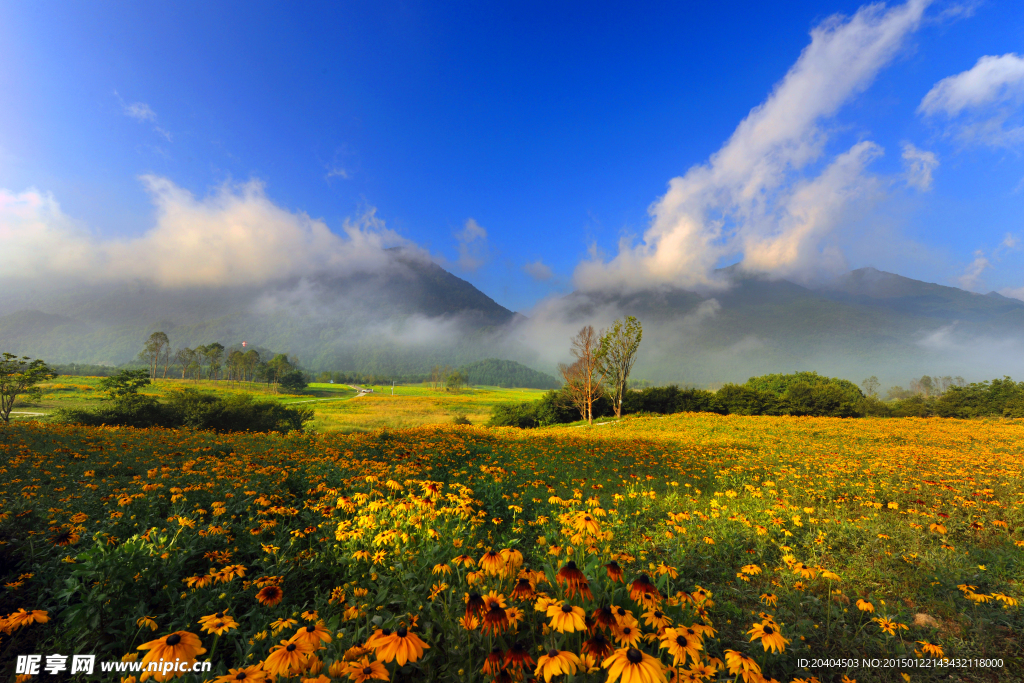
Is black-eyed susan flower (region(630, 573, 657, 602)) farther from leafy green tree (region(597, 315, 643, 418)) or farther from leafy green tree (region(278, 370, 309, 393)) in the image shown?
leafy green tree (region(278, 370, 309, 393))

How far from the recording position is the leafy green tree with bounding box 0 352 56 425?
16906 mm

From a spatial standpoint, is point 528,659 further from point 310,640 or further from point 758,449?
point 758,449

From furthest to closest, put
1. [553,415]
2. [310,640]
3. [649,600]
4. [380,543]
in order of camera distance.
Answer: [553,415]
[380,543]
[649,600]
[310,640]

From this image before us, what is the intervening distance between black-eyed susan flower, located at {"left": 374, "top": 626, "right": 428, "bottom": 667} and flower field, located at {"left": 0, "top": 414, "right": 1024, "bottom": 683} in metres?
0.02

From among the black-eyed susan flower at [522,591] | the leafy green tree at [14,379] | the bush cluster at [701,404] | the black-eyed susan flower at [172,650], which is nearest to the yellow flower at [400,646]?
the black-eyed susan flower at [522,591]

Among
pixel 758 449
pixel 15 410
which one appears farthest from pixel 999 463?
pixel 15 410

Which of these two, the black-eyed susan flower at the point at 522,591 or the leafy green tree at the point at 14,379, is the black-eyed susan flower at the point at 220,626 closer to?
the black-eyed susan flower at the point at 522,591

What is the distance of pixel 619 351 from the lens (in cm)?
3166

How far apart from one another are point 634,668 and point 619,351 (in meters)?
31.0

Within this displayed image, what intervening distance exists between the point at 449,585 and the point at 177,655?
203 centimetres

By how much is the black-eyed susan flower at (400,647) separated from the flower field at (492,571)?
2 centimetres

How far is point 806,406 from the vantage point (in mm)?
30031

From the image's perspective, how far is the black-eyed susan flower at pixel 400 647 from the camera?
194 centimetres

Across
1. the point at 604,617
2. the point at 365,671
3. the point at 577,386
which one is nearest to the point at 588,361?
the point at 577,386
